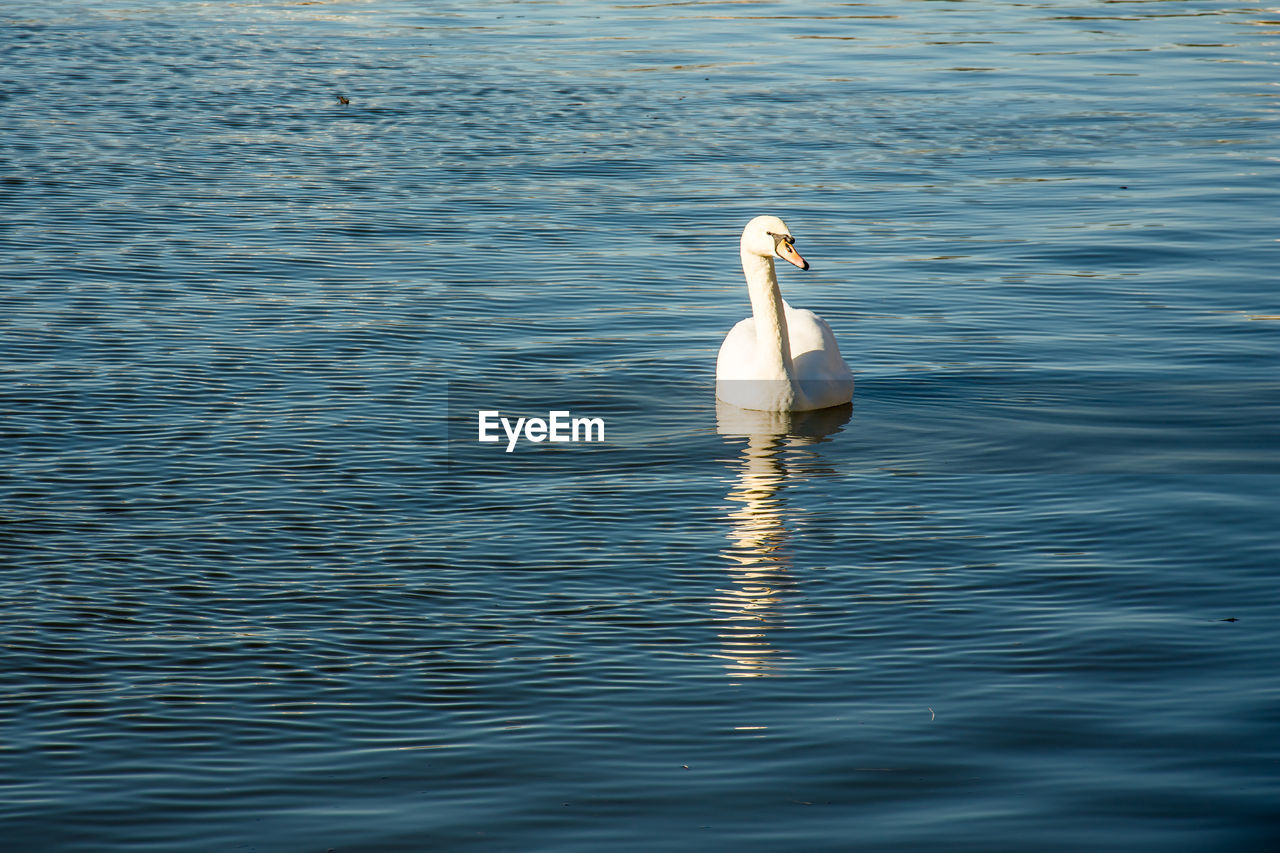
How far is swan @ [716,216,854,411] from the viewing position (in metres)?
12.5

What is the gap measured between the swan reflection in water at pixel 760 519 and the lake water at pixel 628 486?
4cm

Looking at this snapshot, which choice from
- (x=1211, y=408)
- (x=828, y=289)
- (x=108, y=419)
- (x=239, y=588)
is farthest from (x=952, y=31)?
(x=239, y=588)

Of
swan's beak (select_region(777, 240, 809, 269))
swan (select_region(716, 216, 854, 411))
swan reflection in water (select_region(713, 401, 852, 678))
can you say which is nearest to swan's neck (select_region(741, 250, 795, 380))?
swan (select_region(716, 216, 854, 411))

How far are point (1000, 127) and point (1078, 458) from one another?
12.1 meters

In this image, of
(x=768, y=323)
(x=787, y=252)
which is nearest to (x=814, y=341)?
(x=768, y=323)

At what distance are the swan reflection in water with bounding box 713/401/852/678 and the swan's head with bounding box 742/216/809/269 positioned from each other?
1112 millimetres

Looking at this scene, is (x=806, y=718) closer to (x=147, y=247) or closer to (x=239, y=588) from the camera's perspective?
(x=239, y=588)

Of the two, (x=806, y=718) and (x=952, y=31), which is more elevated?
(x=952, y=31)

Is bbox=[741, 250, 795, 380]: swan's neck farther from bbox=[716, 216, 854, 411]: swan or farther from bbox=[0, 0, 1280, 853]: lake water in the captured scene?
bbox=[0, 0, 1280, 853]: lake water

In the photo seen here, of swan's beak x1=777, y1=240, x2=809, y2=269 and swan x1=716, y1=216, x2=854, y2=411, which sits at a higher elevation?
swan's beak x1=777, y1=240, x2=809, y2=269

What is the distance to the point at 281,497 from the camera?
1053 cm

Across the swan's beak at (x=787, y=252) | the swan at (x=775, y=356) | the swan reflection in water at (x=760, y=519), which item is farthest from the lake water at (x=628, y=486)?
the swan's beak at (x=787, y=252)

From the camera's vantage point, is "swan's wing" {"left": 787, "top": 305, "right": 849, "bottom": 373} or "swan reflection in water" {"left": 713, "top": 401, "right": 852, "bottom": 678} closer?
"swan reflection in water" {"left": 713, "top": 401, "right": 852, "bottom": 678}

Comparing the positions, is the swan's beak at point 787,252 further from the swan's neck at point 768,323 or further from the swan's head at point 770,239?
the swan's neck at point 768,323
